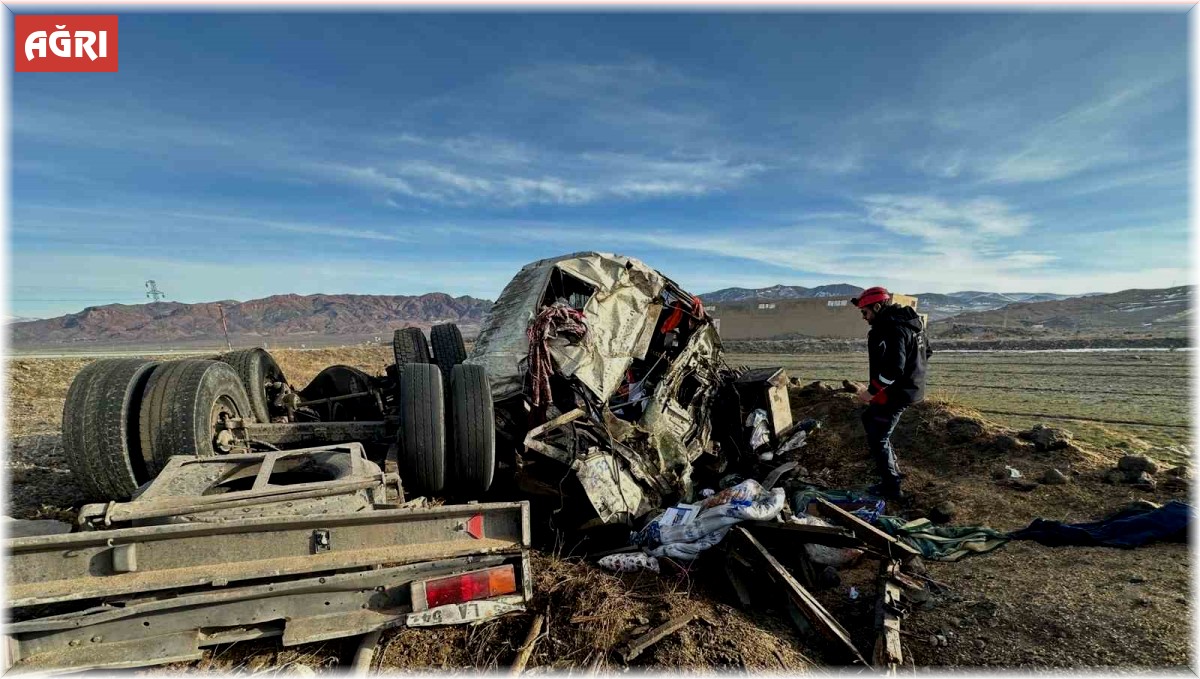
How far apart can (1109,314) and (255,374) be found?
5313 centimetres

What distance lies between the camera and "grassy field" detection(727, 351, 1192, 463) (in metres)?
6.13

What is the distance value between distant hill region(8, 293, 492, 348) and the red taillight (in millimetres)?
83121

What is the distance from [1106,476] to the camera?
419 centimetres

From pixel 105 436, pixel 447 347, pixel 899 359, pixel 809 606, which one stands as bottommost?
pixel 809 606

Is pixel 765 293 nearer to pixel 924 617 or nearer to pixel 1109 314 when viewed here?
pixel 1109 314

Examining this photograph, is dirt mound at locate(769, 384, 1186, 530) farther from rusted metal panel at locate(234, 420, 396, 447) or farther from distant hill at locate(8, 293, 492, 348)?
distant hill at locate(8, 293, 492, 348)

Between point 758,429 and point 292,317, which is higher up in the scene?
point 292,317

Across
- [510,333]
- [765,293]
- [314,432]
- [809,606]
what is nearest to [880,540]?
[809,606]

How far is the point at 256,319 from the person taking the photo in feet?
330

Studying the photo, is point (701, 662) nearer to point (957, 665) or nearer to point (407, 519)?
point (957, 665)

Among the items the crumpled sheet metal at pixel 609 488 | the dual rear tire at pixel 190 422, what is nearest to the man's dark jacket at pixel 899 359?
the crumpled sheet metal at pixel 609 488

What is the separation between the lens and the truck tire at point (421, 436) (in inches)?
137

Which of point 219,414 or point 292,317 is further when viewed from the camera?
point 292,317

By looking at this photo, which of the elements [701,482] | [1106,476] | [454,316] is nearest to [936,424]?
[1106,476]
